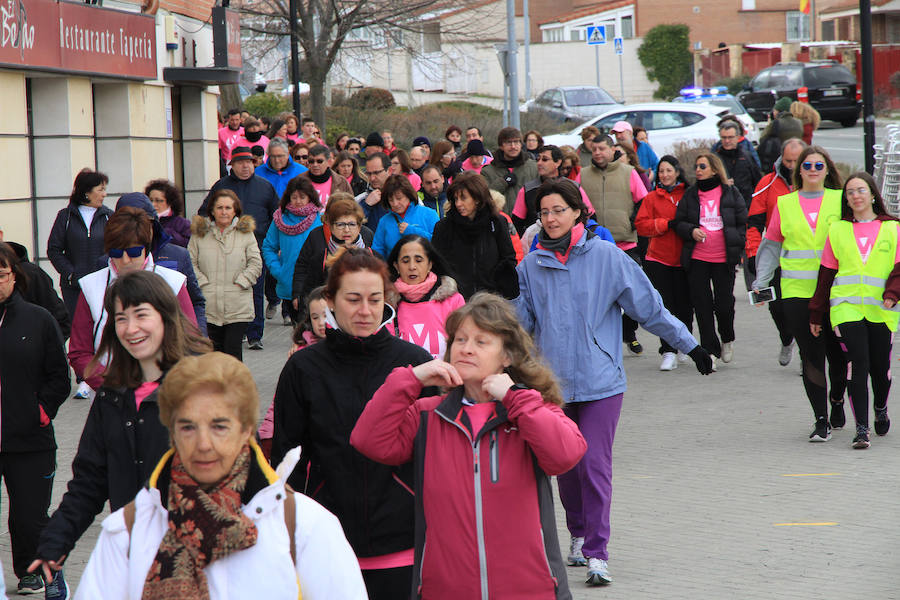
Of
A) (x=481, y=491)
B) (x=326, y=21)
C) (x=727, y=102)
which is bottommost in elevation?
(x=481, y=491)

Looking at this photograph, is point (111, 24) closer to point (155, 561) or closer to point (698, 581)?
point (698, 581)

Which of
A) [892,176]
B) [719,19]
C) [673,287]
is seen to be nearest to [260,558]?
[673,287]

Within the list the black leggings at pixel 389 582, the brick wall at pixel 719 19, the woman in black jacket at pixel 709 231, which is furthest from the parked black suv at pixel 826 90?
the black leggings at pixel 389 582

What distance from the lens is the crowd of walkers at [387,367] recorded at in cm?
298

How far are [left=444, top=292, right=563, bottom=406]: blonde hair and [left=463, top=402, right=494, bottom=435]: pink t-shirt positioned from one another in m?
0.15

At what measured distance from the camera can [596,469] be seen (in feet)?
20.4

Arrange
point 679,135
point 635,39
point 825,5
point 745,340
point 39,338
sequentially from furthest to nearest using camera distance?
point 825,5 → point 635,39 → point 679,135 → point 745,340 → point 39,338

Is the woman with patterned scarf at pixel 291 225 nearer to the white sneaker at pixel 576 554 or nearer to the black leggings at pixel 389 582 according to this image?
the white sneaker at pixel 576 554

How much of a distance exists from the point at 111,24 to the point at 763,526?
9.61m

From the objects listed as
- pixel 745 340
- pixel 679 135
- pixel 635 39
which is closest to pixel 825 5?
pixel 635 39

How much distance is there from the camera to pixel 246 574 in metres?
2.91

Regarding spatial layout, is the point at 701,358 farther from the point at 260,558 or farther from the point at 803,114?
the point at 803,114

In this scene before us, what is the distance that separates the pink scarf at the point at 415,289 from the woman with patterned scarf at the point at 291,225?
14.8 feet

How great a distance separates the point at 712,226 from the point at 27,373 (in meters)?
7.13
